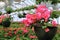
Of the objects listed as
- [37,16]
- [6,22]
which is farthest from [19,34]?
[37,16]

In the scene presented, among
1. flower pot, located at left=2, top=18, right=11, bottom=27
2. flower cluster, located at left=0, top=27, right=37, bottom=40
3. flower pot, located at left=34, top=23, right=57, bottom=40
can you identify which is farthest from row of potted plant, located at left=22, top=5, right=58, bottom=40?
flower pot, located at left=2, top=18, right=11, bottom=27

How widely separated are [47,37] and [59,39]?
0.74 m

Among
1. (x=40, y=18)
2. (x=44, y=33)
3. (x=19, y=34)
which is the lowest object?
(x=19, y=34)

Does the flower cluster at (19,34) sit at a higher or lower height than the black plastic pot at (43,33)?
lower

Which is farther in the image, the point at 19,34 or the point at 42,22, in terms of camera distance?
the point at 19,34

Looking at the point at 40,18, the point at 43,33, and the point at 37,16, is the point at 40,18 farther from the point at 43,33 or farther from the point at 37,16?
the point at 43,33

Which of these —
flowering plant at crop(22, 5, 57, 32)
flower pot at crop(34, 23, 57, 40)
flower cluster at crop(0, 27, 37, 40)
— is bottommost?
flower cluster at crop(0, 27, 37, 40)

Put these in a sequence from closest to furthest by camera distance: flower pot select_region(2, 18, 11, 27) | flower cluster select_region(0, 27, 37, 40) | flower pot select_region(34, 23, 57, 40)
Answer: flower pot select_region(34, 23, 57, 40), flower cluster select_region(0, 27, 37, 40), flower pot select_region(2, 18, 11, 27)

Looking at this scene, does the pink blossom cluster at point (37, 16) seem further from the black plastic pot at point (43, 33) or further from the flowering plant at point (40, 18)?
the black plastic pot at point (43, 33)

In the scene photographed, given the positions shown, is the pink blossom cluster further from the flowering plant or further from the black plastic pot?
the black plastic pot

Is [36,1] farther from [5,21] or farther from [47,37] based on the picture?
[47,37]

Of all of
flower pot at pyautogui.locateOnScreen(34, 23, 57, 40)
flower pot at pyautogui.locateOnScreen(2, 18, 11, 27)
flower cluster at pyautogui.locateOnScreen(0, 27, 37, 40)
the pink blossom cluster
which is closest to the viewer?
the pink blossom cluster

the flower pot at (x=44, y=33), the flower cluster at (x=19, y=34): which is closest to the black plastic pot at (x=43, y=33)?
the flower pot at (x=44, y=33)

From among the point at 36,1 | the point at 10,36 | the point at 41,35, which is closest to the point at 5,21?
the point at 10,36
